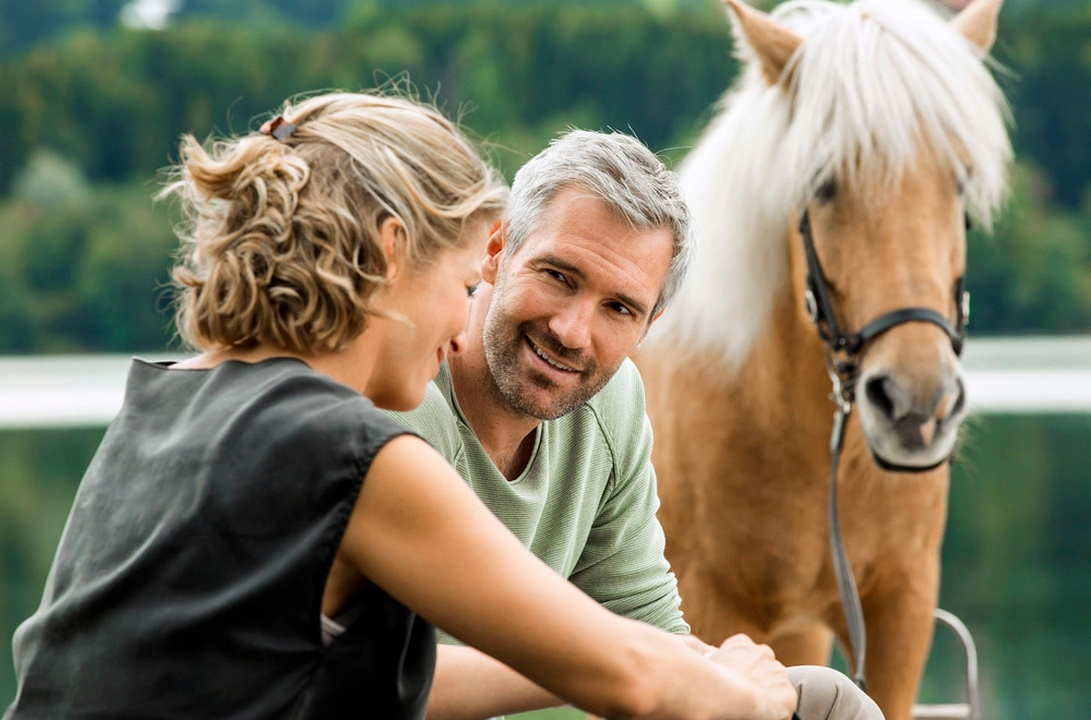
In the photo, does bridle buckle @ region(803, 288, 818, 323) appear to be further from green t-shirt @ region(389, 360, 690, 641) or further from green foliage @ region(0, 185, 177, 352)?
green foliage @ region(0, 185, 177, 352)

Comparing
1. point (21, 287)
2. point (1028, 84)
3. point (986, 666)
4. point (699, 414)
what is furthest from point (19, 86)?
point (699, 414)

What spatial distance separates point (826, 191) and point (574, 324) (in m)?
0.90

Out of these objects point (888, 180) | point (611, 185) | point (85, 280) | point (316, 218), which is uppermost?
point (316, 218)

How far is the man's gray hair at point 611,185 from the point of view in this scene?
5.93 feet

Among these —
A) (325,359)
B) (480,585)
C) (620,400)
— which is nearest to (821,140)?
(620,400)

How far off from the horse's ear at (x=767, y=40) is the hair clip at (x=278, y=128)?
142cm

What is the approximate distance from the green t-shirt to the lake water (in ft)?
4.28

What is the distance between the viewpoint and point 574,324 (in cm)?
181

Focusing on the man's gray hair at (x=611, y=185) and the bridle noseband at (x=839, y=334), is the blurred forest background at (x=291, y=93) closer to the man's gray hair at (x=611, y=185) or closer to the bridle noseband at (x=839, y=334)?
the bridle noseband at (x=839, y=334)

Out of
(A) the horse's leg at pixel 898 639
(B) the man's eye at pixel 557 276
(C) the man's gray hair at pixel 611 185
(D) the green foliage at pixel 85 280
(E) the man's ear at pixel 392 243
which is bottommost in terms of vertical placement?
(D) the green foliage at pixel 85 280

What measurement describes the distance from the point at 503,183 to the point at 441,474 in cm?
37

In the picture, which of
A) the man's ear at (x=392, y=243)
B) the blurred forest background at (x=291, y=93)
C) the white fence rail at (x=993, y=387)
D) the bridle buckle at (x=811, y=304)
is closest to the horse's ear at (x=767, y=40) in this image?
the bridle buckle at (x=811, y=304)

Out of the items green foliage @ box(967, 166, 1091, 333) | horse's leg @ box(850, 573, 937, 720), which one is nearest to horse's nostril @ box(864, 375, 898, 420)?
horse's leg @ box(850, 573, 937, 720)

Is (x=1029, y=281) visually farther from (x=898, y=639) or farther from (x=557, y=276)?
(x=557, y=276)
